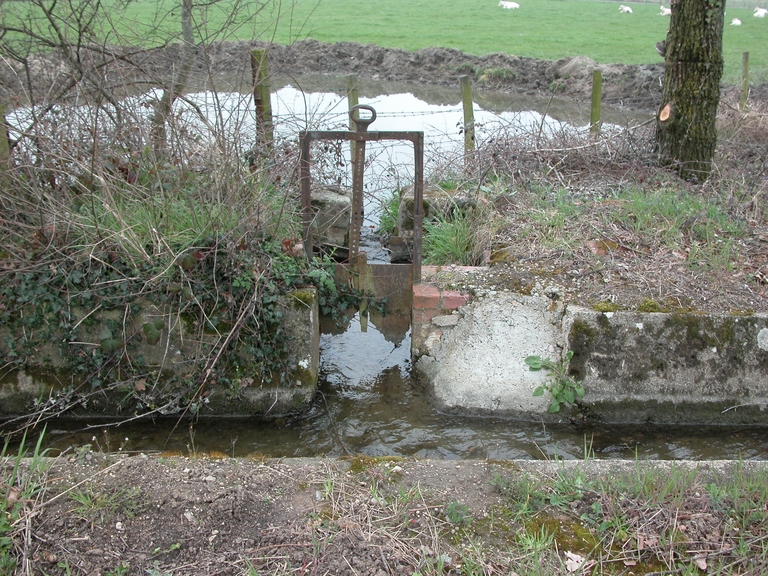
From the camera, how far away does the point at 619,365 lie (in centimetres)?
445

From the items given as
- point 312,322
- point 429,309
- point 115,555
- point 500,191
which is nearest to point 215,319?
point 312,322

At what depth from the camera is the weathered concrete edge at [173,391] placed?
4375mm

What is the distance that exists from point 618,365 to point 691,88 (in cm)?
347

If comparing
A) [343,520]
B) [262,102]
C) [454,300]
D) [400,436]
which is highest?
[262,102]

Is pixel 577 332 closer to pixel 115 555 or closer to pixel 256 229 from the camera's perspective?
pixel 256 229

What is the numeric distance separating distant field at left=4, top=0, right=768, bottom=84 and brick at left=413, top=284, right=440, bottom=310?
9.83 metres

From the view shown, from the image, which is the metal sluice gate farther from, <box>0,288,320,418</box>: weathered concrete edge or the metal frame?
<box>0,288,320,418</box>: weathered concrete edge

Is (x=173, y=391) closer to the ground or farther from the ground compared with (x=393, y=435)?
farther from the ground

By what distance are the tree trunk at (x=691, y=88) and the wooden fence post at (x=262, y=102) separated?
405 cm

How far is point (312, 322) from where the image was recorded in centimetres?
458

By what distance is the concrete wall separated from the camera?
4398mm

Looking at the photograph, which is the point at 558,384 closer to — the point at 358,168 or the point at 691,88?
the point at 358,168

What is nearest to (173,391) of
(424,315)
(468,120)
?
(424,315)

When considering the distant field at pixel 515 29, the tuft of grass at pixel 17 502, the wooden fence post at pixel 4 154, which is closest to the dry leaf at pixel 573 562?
the tuft of grass at pixel 17 502
